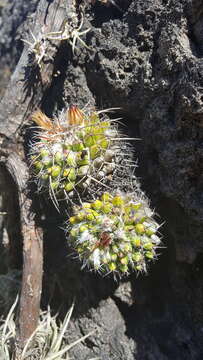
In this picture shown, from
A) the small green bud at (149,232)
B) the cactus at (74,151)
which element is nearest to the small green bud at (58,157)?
the cactus at (74,151)

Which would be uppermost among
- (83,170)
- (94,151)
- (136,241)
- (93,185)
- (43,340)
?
(94,151)

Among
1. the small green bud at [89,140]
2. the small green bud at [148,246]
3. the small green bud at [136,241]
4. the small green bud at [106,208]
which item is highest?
the small green bud at [89,140]

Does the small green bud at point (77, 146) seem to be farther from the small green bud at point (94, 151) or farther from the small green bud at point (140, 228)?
the small green bud at point (140, 228)

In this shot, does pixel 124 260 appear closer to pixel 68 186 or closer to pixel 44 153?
pixel 68 186

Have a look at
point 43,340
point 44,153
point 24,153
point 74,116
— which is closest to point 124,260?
point 44,153

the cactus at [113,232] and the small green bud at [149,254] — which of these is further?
the small green bud at [149,254]

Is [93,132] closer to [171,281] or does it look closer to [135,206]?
[135,206]

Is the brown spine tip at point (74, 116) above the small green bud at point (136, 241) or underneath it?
above

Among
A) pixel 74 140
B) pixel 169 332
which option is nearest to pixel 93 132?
pixel 74 140

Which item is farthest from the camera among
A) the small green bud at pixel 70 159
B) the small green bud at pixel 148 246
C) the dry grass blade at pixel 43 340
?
the dry grass blade at pixel 43 340
